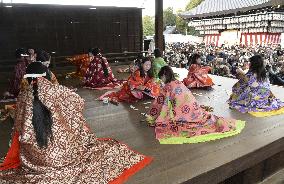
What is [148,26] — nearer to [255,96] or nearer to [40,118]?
[255,96]

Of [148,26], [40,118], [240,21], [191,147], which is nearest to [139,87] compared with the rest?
[191,147]

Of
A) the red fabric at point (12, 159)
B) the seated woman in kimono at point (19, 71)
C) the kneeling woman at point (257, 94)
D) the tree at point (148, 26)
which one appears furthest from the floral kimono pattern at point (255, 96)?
the tree at point (148, 26)

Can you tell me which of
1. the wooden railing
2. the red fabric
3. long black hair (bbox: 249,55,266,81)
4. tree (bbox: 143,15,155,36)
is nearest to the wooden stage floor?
the red fabric

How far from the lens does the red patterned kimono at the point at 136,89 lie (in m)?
6.66

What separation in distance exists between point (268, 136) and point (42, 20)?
944 cm

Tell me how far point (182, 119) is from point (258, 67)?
6.83 ft

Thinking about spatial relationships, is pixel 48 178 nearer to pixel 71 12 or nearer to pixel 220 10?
pixel 71 12

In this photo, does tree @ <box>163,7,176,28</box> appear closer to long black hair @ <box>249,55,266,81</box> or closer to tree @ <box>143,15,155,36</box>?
tree @ <box>143,15,155,36</box>

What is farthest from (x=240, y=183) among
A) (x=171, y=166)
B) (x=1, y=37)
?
(x=1, y=37)

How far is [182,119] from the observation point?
14.6 ft

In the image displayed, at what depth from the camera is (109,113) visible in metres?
5.79

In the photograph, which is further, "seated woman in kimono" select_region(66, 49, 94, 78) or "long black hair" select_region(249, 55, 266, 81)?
"seated woman in kimono" select_region(66, 49, 94, 78)

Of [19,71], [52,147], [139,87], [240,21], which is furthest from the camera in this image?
[240,21]

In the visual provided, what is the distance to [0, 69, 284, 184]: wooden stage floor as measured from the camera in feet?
11.0
